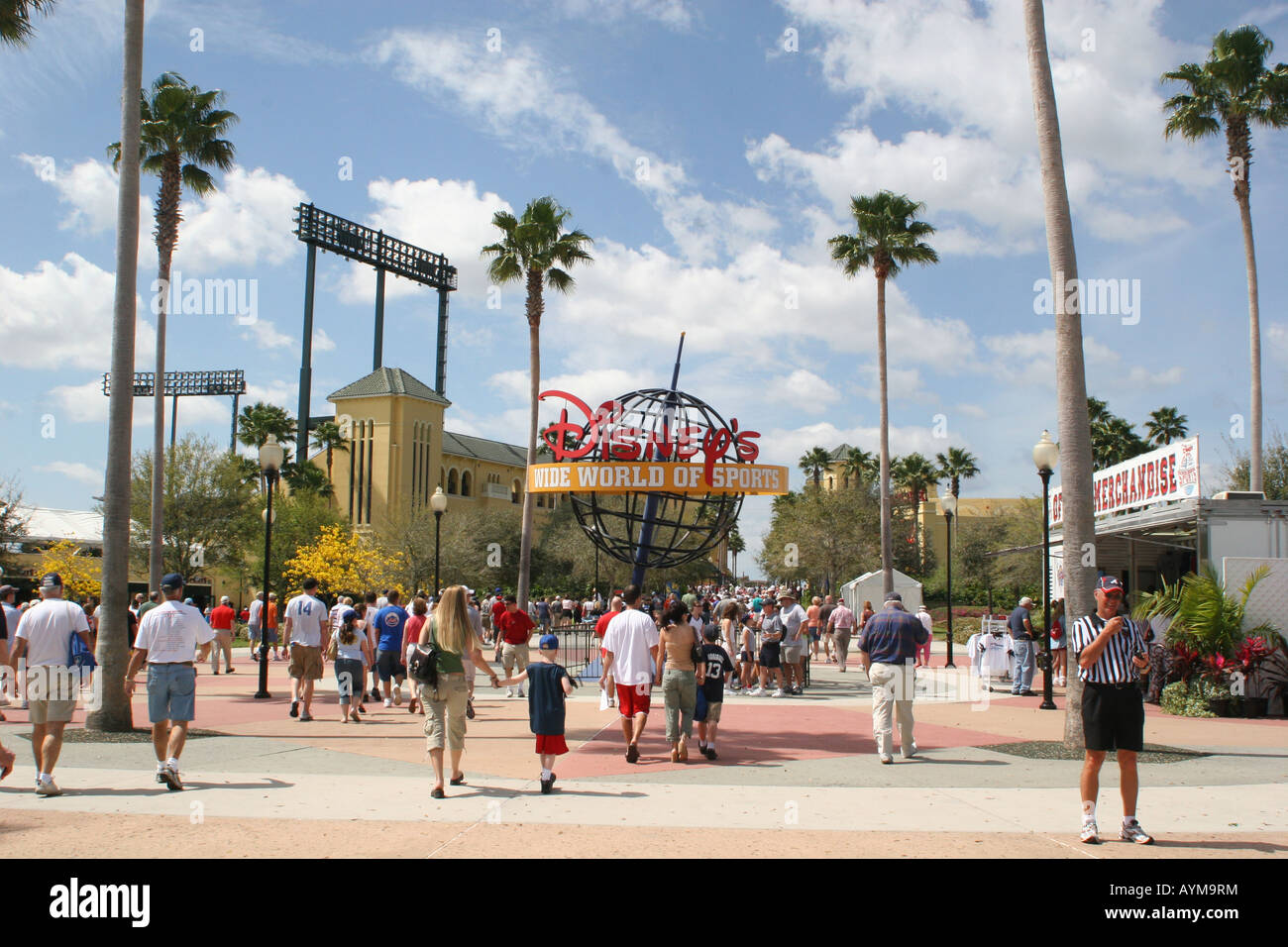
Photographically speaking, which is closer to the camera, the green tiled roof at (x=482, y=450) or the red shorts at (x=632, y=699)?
the red shorts at (x=632, y=699)

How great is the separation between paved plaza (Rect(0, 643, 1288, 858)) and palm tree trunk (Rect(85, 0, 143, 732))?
0.80 metres

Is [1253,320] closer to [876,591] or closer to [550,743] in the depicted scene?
[876,591]

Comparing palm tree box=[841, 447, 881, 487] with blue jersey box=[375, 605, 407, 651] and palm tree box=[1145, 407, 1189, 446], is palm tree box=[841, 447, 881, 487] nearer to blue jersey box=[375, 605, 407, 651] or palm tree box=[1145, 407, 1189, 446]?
palm tree box=[1145, 407, 1189, 446]

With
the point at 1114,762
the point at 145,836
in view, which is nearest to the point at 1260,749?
the point at 1114,762

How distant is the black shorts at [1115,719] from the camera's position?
643 cm

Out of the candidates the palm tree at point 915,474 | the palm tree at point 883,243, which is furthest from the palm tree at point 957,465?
the palm tree at point 883,243

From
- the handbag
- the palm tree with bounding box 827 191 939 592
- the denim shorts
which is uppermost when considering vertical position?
the palm tree with bounding box 827 191 939 592

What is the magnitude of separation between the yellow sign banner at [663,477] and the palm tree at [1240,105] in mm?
13926

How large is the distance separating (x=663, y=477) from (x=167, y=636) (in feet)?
29.6

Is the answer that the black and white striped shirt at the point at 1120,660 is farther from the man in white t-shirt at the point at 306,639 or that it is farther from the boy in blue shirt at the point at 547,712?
the man in white t-shirt at the point at 306,639

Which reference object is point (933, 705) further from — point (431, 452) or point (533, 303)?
point (431, 452)

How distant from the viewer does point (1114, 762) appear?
9.50 metres

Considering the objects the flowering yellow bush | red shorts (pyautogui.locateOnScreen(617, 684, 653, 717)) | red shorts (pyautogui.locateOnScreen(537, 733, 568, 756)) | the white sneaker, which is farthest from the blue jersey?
the flowering yellow bush

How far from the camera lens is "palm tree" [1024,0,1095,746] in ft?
34.3
